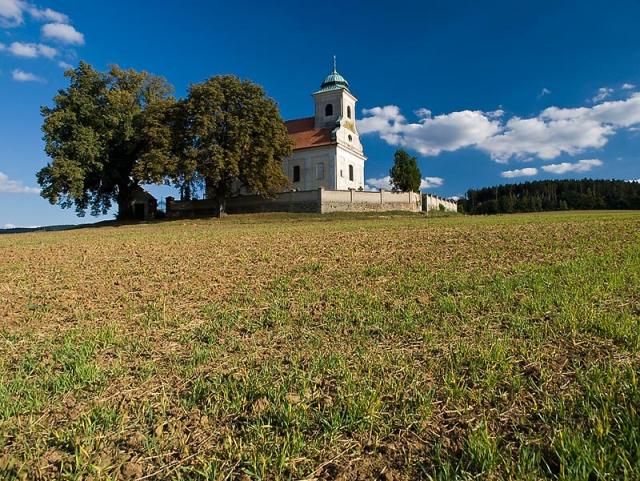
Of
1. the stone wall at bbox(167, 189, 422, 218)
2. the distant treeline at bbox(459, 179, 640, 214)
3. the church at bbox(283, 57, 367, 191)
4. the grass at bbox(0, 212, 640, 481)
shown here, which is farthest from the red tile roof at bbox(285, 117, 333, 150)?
the grass at bbox(0, 212, 640, 481)

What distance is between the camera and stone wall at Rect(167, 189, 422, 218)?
44.8m

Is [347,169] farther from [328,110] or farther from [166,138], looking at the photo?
[166,138]

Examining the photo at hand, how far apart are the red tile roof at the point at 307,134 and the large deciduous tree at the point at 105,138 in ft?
60.8

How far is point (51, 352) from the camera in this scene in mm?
4875

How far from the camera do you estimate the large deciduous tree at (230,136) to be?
3994 cm

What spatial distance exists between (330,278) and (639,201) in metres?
95.2

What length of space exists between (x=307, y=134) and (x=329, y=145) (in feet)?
21.9

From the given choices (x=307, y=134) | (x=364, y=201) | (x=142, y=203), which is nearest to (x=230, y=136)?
(x=364, y=201)

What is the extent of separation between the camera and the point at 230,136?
1596 inches

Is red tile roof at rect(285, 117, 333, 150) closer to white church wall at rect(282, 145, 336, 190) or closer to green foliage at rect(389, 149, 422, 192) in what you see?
white church wall at rect(282, 145, 336, 190)

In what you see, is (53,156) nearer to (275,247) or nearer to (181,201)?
(181,201)

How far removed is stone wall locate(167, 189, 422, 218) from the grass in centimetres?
3717

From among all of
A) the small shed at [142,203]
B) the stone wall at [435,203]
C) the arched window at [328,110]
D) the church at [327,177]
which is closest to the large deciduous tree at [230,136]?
the church at [327,177]

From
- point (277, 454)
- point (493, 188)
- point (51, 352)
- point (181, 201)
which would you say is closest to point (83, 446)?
point (277, 454)
